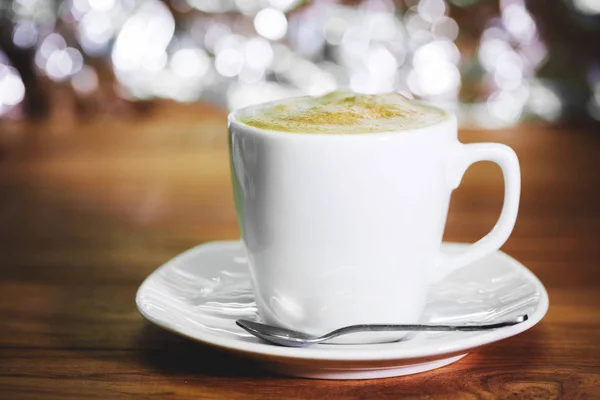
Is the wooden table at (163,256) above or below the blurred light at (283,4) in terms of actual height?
below

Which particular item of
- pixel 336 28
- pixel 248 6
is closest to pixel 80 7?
pixel 248 6

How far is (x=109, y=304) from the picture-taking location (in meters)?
0.59

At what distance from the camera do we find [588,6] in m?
1.74

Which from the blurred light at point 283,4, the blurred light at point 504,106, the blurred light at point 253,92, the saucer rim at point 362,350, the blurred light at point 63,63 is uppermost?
the blurred light at point 283,4

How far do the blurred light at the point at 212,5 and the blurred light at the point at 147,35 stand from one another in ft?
0.23

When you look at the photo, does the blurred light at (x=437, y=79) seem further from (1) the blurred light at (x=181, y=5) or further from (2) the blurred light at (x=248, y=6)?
(1) the blurred light at (x=181, y=5)

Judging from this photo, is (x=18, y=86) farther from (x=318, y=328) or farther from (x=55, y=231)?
(x=318, y=328)

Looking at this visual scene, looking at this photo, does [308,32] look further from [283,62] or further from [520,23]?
[520,23]

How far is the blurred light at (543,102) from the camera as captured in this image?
177cm

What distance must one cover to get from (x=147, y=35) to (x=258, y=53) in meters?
0.28

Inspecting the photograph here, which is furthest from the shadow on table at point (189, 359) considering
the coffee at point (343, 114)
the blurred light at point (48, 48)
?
the blurred light at point (48, 48)

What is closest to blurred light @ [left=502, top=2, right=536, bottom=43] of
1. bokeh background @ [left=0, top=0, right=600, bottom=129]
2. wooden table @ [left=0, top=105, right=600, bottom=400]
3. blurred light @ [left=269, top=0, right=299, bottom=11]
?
bokeh background @ [left=0, top=0, right=600, bottom=129]

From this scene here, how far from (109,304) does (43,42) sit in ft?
4.64

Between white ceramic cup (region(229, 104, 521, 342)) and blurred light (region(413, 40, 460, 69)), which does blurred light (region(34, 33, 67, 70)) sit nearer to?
blurred light (region(413, 40, 460, 69))
